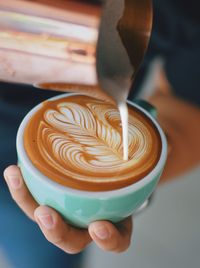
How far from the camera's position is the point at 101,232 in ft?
1.92

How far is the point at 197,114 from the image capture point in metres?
0.93

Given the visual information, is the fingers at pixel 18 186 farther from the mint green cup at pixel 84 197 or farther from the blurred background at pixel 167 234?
the blurred background at pixel 167 234

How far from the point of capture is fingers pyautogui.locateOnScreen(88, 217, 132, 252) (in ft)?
1.91

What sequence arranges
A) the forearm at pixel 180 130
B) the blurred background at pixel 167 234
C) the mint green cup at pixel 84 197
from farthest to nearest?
1. the blurred background at pixel 167 234
2. the forearm at pixel 180 130
3. the mint green cup at pixel 84 197

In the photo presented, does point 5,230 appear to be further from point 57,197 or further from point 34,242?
point 57,197

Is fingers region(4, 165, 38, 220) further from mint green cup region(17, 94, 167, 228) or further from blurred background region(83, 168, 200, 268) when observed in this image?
blurred background region(83, 168, 200, 268)

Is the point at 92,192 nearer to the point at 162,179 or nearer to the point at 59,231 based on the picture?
the point at 59,231

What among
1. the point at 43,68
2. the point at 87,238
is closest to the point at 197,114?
the point at 87,238

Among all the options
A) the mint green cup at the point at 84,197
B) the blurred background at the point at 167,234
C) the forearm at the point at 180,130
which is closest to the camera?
the mint green cup at the point at 84,197

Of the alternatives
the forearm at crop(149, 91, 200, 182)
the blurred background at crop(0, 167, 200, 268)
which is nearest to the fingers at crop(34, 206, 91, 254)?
the forearm at crop(149, 91, 200, 182)

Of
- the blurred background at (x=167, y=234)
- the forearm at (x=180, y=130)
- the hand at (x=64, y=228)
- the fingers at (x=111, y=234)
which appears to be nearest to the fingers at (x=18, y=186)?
the hand at (x=64, y=228)

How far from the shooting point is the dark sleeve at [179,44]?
919 mm

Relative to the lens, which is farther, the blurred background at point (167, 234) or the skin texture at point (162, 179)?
the blurred background at point (167, 234)

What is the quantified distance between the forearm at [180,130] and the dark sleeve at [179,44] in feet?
0.08
